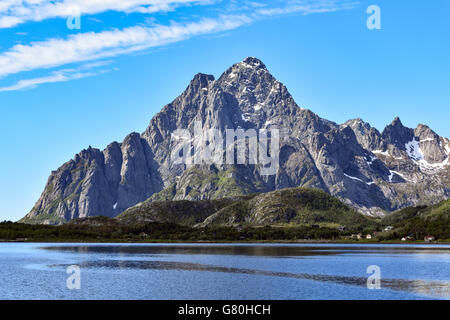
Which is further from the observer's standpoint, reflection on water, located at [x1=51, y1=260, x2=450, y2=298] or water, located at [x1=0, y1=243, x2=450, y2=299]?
reflection on water, located at [x1=51, y1=260, x2=450, y2=298]

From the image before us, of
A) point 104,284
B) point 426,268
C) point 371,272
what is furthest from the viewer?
point 426,268

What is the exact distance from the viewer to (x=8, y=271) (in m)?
154

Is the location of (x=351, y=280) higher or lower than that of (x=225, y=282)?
lower

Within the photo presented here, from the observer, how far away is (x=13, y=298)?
328ft

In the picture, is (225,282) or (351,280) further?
(351,280)

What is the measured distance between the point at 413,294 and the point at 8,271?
112m

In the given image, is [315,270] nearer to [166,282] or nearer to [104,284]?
[166,282]

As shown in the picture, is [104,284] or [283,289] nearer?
[283,289]

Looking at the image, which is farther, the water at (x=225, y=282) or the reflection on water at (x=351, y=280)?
the reflection on water at (x=351, y=280)

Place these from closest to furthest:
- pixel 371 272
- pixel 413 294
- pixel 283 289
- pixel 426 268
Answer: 1. pixel 413 294
2. pixel 283 289
3. pixel 371 272
4. pixel 426 268
